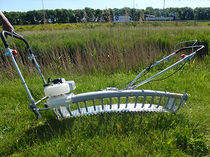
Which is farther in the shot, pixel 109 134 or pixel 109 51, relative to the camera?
pixel 109 51

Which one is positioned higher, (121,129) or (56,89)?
(56,89)

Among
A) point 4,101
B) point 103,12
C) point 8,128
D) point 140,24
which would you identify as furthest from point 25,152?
point 140,24

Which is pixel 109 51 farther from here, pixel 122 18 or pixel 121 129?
pixel 121 129

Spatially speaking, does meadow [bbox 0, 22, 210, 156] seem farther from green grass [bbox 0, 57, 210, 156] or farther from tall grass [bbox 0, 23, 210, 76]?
tall grass [bbox 0, 23, 210, 76]

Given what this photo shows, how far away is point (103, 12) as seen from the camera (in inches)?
193

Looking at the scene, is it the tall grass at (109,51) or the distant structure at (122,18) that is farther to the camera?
the distant structure at (122,18)

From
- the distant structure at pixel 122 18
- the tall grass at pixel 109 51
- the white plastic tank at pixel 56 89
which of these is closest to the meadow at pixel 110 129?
the white plastic tank at pixel 56 89

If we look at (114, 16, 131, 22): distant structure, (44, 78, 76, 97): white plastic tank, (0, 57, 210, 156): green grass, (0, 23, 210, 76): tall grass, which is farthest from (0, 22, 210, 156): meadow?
(114, 16, 131, 22): distant structure

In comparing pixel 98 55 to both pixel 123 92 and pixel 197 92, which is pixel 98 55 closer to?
pixel 197 92

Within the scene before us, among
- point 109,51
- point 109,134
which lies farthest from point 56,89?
point 109,51

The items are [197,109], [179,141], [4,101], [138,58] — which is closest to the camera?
[179,141]

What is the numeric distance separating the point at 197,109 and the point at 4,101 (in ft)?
9.84

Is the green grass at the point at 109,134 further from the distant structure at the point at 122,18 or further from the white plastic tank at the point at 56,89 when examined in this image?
the distant structure at the point at 122,18

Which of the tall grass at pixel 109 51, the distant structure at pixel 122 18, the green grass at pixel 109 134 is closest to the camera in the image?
the green grass at pixel 109 134
